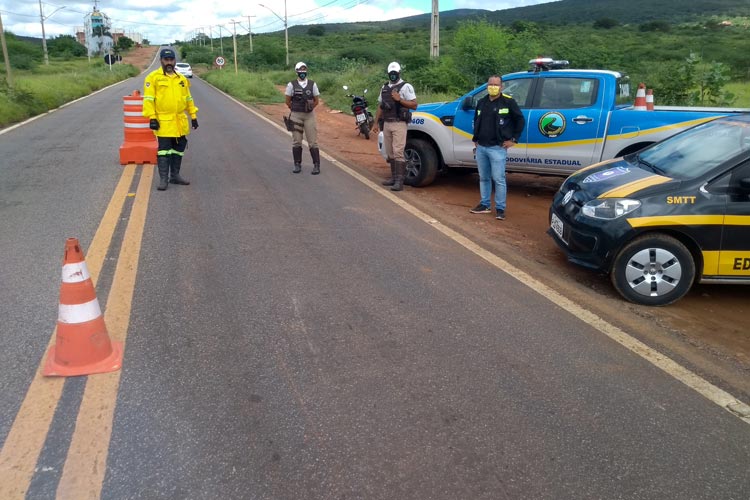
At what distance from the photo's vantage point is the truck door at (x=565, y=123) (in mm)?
7895

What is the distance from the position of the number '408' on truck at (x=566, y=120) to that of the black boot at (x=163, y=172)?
3.83m

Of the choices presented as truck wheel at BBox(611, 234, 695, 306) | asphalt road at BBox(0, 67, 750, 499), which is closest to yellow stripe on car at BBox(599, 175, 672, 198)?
truck wheel at BBox(611, 234, 695, 306)

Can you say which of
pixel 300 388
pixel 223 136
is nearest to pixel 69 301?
pixel 300 388

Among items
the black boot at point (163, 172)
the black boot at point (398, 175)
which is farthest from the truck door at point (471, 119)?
the black boot at point (163, 172)

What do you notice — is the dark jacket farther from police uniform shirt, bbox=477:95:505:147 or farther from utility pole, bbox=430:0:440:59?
utility pole, bbox=430:0:440:59

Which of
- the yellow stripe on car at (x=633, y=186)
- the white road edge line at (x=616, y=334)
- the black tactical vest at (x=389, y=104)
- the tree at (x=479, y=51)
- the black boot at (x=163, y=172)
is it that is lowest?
the white road edge line at (x=616, y=334)

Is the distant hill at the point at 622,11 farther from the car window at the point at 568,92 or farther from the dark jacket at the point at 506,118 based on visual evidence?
the dark jacket at the point at 506,118

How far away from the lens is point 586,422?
321cm

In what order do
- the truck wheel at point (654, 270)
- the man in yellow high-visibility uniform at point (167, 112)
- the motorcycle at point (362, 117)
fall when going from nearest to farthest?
the truck wheel at point (654, 270)
the man in yellow high-visibility uniform at point (167, 112)
the motorcycle at point (362, 117)

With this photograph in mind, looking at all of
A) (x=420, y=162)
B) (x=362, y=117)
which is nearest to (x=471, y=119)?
(x=420, y=162)

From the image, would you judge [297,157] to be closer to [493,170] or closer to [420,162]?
[420,162]

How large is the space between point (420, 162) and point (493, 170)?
6.40 ft

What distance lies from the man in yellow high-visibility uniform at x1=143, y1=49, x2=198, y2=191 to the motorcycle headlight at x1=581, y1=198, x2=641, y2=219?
19.1 feet

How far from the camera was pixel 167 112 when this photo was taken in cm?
862
